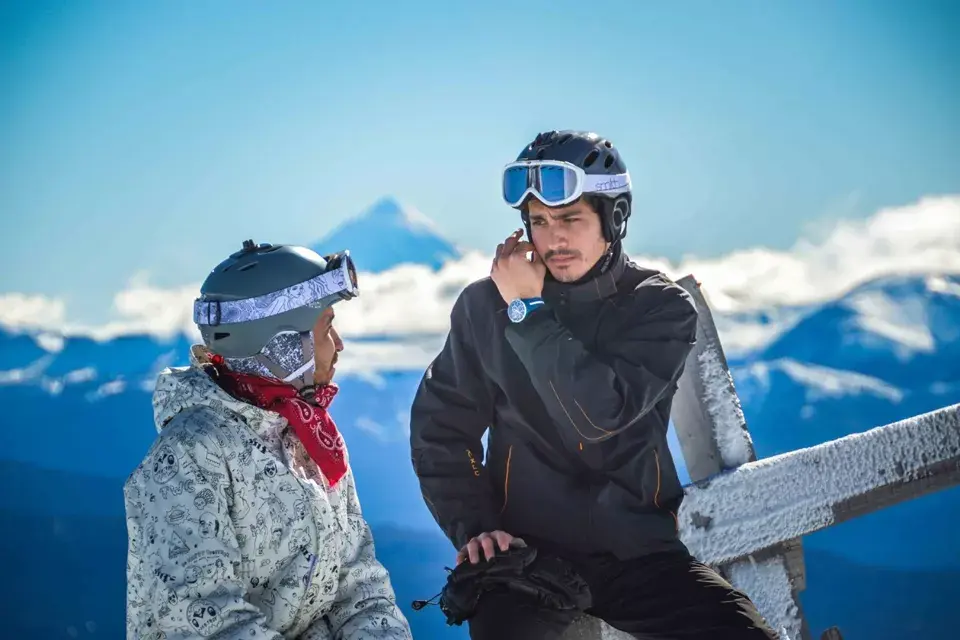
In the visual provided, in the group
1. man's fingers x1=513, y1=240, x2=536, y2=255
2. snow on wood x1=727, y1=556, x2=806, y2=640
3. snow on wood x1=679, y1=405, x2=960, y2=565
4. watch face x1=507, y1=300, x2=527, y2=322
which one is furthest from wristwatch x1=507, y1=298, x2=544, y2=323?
snow on wood x1=727, y1=556, x2=806, y2=640

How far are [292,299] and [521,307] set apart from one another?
0.61 m

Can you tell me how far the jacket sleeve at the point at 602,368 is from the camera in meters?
2.36

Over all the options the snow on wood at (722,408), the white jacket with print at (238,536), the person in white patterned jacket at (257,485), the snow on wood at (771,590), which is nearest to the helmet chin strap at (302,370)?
the person in white patterned jacket at (257,485)

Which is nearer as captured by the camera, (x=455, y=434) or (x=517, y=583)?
(x=517, y=583)

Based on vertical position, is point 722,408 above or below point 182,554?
above

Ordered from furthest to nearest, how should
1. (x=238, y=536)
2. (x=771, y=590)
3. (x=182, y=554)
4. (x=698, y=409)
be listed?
(x=698, y=409)
(x=771, y=590)
(x=238, y=536)
(x=182, y=554)

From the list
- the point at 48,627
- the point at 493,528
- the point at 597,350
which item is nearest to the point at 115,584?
the point at 48,627

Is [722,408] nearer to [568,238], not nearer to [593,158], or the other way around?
[568,238]

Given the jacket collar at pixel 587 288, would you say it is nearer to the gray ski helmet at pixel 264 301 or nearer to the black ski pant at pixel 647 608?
the gray ski helmet at pixel 264 301

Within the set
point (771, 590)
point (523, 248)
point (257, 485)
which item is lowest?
point (771, 590)

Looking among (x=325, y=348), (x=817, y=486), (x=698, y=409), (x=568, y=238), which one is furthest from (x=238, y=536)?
(x=817, y=486)

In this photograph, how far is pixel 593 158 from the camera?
2.69 meters

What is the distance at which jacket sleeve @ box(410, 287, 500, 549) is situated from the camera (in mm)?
2631

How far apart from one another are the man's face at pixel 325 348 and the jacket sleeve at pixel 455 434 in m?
0.36
